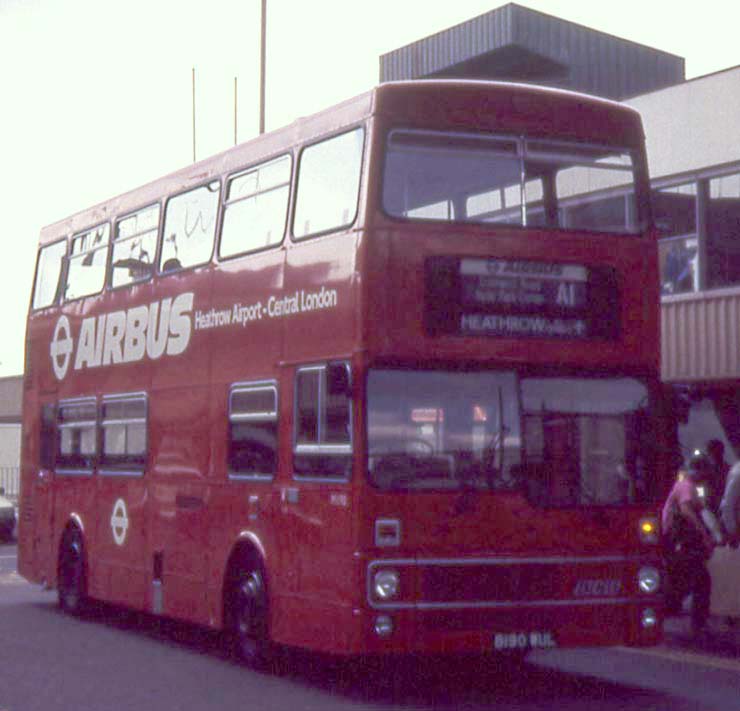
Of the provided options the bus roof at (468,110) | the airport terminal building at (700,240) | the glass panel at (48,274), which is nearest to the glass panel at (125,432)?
the glass panel at (48,274)

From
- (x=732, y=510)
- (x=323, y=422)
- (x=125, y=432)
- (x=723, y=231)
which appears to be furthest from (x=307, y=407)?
(x=723, y=231)

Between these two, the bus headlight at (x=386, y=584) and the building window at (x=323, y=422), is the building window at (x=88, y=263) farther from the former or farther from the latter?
the bus headlight at (x=386, y=584)

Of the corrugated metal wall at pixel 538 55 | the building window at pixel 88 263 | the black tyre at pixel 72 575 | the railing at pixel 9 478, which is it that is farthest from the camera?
the railing at pixel 9 478

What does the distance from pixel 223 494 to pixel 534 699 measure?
3.55m

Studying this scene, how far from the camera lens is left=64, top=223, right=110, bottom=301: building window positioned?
18.2m

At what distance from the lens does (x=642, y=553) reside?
12.5 meters

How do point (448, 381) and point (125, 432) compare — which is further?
point (125, 432)

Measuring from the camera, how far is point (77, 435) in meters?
18.7

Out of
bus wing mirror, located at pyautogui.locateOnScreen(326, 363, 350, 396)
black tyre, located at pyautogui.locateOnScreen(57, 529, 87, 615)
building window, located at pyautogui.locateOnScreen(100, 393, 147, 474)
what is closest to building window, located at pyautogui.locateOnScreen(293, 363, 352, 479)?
bus wing mirror, located at pyautogui.locateOnScreen(326, 363, 350, 396)

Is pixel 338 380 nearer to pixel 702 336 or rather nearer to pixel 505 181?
pixel 505 181

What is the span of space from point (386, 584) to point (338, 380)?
4.66 feet

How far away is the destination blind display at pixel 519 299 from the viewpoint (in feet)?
39.5

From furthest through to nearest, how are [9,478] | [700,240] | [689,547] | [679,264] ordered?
[9,478] < [679,264] < [700,240] < [689,547]

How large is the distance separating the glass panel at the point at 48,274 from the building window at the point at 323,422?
7.39 metres
